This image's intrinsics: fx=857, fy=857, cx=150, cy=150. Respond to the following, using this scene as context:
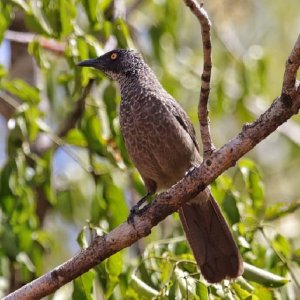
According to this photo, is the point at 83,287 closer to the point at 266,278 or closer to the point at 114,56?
the point at 266,278

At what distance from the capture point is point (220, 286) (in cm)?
456

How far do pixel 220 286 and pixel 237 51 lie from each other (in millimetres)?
3807

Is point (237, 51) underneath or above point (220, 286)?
above

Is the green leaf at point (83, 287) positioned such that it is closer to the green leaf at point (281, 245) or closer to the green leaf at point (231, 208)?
the green leaf at point (231, 208)

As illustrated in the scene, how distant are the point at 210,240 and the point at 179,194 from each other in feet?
3.22

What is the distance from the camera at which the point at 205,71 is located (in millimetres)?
4121

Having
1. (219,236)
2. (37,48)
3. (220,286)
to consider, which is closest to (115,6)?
(37,48)

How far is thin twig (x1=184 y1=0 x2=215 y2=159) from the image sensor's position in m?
4.04

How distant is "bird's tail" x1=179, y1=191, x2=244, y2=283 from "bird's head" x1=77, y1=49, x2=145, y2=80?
106 centimetres

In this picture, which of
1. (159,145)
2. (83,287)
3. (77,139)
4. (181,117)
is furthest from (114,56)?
→ (83,287)

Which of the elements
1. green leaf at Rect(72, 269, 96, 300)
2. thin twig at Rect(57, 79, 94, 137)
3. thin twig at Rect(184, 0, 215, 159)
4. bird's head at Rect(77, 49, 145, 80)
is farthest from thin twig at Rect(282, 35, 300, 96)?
thin twig at Rect(57, 79, 94, 137)

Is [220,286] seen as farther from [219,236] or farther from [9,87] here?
[9,87]

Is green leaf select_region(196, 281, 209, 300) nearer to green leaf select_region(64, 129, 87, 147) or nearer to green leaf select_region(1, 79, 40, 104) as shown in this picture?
green leaf select_region(64, 129, 87, 147)

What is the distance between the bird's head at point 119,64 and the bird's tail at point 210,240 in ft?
3.48
